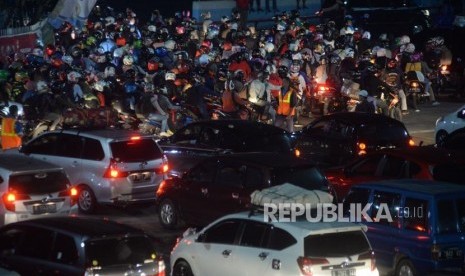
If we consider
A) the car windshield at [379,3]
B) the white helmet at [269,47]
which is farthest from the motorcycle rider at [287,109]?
the car windshield at [379,3]

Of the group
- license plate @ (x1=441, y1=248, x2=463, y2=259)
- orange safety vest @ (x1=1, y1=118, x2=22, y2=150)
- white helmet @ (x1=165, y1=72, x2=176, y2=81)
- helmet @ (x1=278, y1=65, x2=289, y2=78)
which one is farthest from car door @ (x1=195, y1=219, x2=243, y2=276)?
helmet @ (x1=278, y1=65, x2=289, y2=78)

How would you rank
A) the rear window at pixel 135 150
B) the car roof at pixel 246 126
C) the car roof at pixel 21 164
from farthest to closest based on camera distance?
the car roof at pixel 246 126, the rear window at pixel 135 150, the car roof at pixel 21 164

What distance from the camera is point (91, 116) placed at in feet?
84.4

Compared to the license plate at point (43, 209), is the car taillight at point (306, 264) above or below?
above

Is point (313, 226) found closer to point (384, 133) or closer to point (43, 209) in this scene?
point (43, 209)

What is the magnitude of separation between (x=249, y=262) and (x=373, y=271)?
5.07 feet

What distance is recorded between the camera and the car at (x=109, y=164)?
1989cm

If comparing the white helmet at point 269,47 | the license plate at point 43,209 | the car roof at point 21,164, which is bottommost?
the license plate at point 43,209

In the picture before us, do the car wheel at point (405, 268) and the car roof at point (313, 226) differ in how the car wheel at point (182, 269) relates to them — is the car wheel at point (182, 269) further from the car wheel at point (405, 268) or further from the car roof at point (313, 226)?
the car wheel at point (405, 268)

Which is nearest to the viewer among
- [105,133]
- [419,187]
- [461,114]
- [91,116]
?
[419,187]

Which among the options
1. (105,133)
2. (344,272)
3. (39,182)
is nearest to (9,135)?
(105,133)

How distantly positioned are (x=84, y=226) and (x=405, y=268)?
4.59m

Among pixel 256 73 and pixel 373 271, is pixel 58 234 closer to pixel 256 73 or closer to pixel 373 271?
pixel 373 271

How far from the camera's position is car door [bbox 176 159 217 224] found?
60.0 ft
